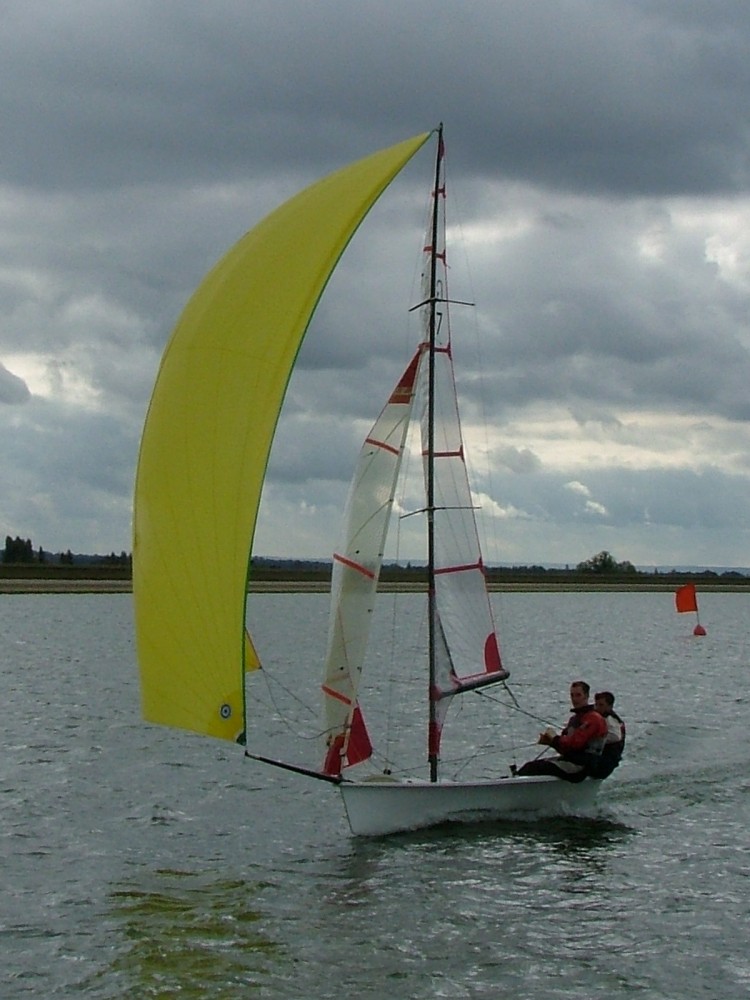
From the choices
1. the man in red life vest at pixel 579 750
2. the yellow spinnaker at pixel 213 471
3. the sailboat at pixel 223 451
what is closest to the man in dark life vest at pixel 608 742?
the man in red life vest at pixel 579 750

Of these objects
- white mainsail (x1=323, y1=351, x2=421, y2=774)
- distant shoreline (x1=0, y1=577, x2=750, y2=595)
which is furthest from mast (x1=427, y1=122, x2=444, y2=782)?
distant shoreline (x1=0, y1=577, x2=750, y2=595)

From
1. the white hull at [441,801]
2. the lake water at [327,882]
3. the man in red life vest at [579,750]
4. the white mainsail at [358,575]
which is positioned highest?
the white mainsail at [358,575]

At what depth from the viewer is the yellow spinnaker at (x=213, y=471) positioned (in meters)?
14.7

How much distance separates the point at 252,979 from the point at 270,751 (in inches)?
513

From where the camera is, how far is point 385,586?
120 m

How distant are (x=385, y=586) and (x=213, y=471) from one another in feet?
347

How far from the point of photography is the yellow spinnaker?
14656mm

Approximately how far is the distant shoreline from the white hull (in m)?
52.9

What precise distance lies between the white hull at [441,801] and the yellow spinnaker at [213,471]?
8.31 ft

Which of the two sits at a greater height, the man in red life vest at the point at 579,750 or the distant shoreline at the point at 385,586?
the distant shoreline at the point at 385,586

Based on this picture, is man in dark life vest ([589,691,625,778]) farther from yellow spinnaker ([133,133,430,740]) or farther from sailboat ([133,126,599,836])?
yellow spinnaker ([133,133,430,740])

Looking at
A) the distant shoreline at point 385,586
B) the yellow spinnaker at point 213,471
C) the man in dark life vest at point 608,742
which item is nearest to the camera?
the yellow spinnaker at point 213,471

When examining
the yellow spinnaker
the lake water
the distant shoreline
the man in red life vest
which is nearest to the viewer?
the lake water

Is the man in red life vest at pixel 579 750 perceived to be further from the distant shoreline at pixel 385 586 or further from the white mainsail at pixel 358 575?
the distant shoreline at pixel 385 586
